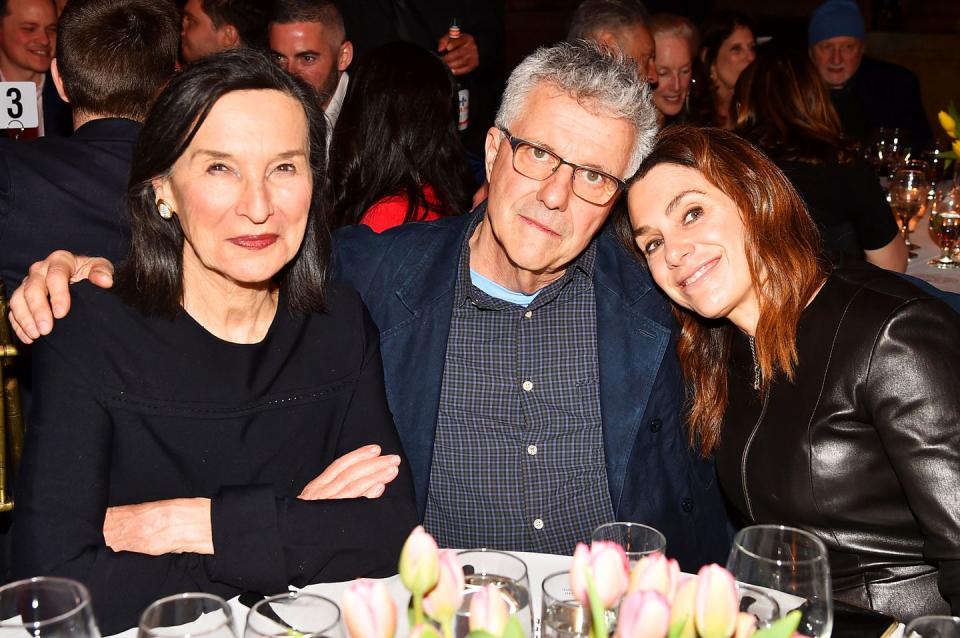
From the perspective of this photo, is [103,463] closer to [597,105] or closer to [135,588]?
[135,588]

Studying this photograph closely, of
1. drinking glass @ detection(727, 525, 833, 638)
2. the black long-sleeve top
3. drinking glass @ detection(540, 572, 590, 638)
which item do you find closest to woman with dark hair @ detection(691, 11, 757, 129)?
the black long-sleeve top

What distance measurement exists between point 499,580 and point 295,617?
22 centimetres

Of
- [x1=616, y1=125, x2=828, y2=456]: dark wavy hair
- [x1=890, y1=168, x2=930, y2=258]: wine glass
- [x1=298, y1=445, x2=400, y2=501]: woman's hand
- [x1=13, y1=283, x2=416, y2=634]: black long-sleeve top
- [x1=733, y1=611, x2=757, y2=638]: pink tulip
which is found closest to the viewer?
[x1=733, y1=611, x2=757, y2=638]: pink tulip

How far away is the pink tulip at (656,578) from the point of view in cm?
92

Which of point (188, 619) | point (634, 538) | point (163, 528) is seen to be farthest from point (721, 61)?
point (188, 619)

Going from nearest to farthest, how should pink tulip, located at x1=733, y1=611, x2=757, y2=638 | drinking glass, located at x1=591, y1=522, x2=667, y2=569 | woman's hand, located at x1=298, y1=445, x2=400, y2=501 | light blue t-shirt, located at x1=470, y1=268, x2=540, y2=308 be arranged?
1. pink tulip, located at x1=733, y1=611, x2=757, y2=638
2. drinking glass, located at x1=591, y1=522, x2=667, y2=569
3. woman's hand, located at x1=298, y1=445, x2=400, y2=501
4. light blue t-shirt, located at x1=470, y1=268, x2=540, y2=308

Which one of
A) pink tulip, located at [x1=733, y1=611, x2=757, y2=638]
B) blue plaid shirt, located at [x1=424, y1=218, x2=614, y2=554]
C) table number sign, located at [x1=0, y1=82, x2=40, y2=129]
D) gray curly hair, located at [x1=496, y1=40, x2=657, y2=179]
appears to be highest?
gray curly hair, located at [x1=496, y1=40, x2=657, y2=179]

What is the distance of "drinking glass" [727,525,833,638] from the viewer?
A: 105cm

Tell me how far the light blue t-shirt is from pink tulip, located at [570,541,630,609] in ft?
5.18

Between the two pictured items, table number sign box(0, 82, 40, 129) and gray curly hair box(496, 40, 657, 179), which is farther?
table number sign box(0, 82, 40, 129)

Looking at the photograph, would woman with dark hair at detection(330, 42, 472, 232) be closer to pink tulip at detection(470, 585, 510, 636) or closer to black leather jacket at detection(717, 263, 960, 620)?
black leather jacket at detection(717, 263, 960, 620)

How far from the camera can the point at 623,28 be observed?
511 centimetres

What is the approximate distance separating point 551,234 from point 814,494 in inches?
32.5

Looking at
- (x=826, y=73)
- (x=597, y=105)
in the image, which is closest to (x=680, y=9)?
→ (x=826, y=73)
